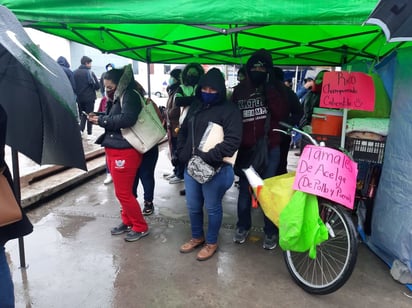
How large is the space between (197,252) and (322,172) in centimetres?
148

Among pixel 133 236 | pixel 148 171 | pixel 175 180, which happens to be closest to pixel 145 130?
pixel 148 171

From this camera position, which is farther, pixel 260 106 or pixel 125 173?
pixel 125 173

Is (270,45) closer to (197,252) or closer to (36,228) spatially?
(197,252)

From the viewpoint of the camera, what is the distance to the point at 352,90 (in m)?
2.76

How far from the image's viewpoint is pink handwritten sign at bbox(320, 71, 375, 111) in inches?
108

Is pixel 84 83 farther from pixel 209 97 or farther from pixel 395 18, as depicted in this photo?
pixel 395 18

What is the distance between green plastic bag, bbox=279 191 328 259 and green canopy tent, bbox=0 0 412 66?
126 cm

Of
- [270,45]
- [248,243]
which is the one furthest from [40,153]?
[270,45]

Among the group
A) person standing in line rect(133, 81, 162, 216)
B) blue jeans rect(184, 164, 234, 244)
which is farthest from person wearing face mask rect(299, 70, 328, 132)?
person standing in line rect(133, 81, 162, 216)

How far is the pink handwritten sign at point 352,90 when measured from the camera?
9.01 feet

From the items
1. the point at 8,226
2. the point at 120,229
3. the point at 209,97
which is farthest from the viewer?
the point at 120,229

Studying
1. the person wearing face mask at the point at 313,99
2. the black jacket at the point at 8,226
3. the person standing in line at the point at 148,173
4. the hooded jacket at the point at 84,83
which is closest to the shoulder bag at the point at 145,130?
the person standing in line at the point at 148,173

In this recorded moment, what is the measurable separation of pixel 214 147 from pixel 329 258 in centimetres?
144

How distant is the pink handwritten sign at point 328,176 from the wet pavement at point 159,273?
33.0 inches
